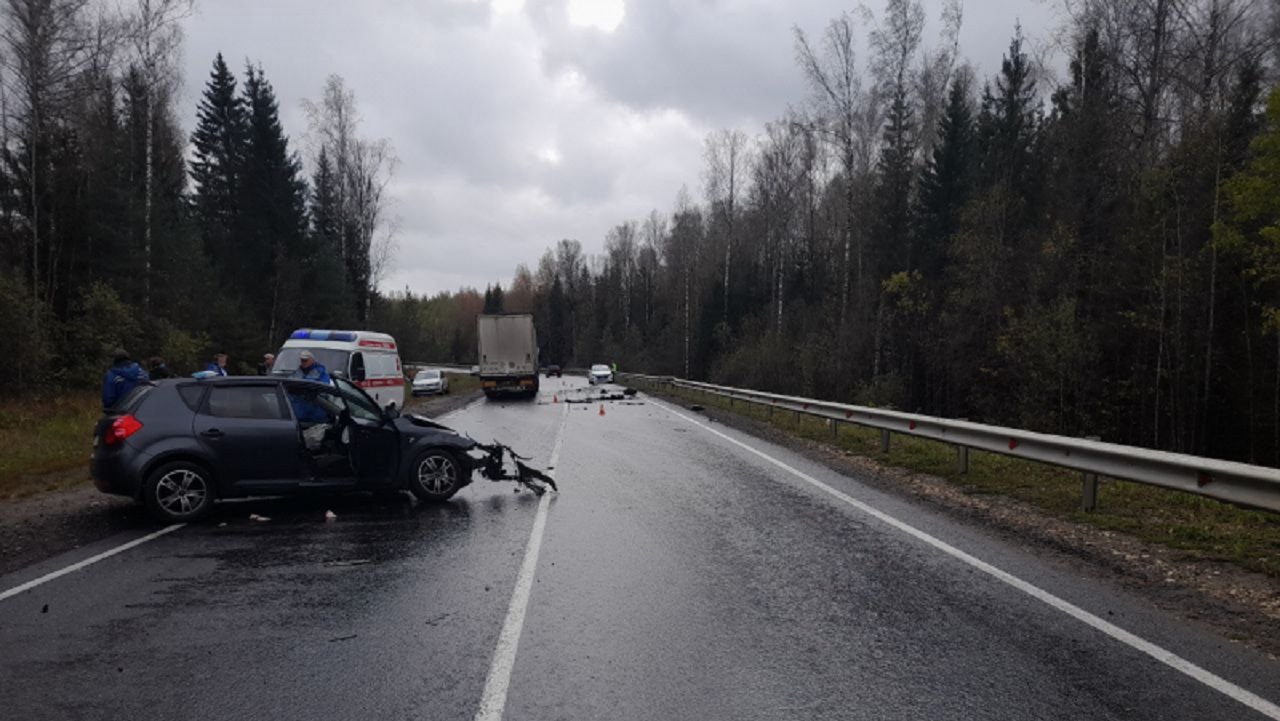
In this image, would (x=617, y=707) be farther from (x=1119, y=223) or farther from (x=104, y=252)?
(x=104, y=252)

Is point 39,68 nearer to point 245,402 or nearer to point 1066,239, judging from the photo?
point 245,402

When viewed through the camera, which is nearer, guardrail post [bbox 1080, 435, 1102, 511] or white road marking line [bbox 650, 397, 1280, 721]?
white road marking line [bbox 650, 397, 1280, 721]

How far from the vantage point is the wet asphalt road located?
381cm

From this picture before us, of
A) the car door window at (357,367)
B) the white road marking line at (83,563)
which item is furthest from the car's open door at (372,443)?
the car door window at (357,367)

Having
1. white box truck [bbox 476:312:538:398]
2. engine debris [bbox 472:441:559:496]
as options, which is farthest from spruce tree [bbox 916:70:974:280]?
engine debris [bbox 472:441:559:496]

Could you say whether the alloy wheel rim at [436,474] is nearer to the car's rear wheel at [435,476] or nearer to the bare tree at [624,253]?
the car's rear wheel at [435,476]

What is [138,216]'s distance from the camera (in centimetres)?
2758

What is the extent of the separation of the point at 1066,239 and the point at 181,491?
90.2 feet

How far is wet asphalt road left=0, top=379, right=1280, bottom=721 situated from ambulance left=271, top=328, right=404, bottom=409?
33.7ft

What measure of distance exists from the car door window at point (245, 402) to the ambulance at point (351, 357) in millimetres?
8217

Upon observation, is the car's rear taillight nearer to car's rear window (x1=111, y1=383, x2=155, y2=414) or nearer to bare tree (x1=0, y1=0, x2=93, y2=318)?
car's rear window (x1=111, y1=383, x2=155, y2=414)

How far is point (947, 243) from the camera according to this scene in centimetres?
3559

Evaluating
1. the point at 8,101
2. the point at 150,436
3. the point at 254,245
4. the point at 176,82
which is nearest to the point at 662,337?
the point at 254,245

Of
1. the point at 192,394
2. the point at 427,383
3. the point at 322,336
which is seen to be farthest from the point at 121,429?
the point at 427,383
